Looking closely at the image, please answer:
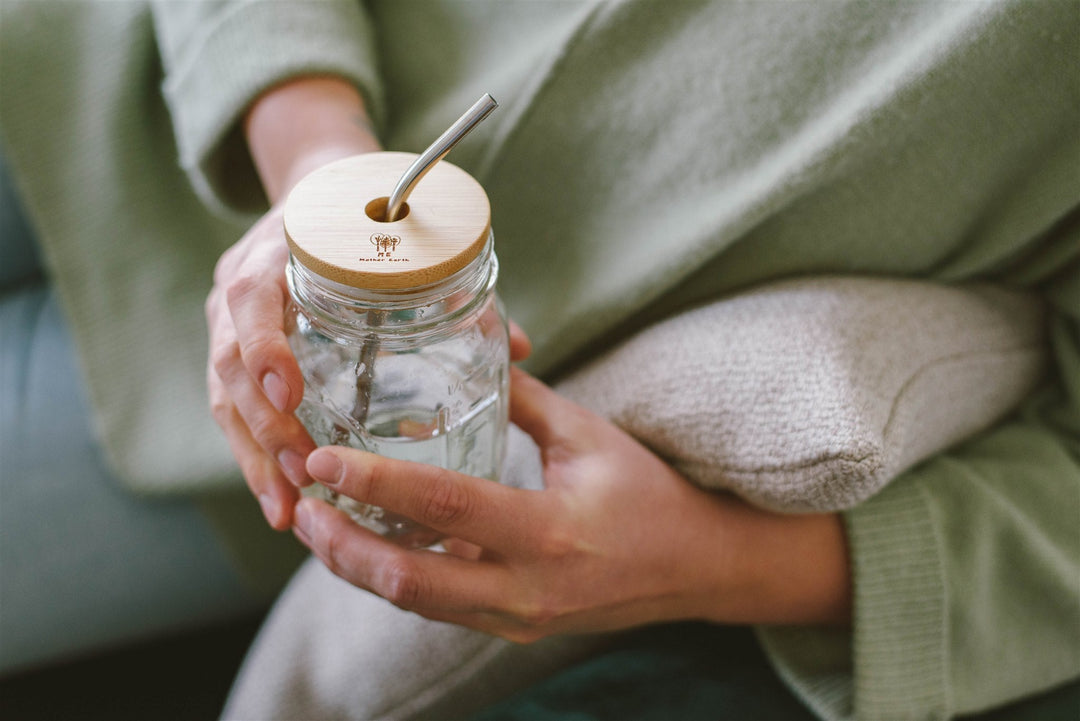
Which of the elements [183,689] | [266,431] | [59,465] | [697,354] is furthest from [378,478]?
[183,689]

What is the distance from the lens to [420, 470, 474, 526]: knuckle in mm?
310

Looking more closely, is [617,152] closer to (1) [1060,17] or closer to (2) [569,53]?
(2) [569,53]

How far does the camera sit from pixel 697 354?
15.6 inches

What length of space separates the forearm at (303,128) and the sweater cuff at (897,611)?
0.35 metres

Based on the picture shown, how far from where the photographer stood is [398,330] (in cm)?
30

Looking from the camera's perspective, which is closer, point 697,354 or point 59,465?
point 697,354

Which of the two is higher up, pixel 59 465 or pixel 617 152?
pixel 617 152

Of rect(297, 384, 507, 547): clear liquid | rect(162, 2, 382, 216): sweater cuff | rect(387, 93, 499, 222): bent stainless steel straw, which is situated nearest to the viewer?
rect(387, 93, 499, 222): bent stainless steel straw

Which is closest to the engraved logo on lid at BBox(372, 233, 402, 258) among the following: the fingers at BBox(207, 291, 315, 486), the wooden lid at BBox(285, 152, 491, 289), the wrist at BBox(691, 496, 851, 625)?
the wooden lid at BBox(285, 152, 491, 289)

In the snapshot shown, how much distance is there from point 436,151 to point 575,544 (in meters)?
0.18

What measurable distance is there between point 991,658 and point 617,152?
1.10 feet

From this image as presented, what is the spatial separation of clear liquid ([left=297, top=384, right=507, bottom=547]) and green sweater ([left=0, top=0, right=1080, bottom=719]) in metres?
0.10

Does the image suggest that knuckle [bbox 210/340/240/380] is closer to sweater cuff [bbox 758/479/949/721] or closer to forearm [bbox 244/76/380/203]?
forearm [bbox 244/76/380/203]

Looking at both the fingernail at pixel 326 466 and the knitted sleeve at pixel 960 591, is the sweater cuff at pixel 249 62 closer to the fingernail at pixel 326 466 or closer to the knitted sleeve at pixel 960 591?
the fingernail at pixel 326 466
